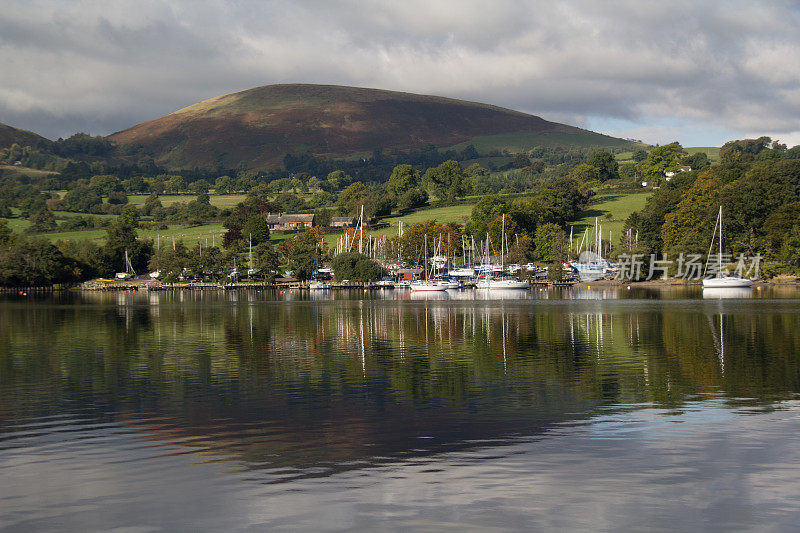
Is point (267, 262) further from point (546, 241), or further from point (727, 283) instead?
point (727, 283)

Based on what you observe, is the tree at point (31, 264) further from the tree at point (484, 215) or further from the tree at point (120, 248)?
the tree at point (484, 215)

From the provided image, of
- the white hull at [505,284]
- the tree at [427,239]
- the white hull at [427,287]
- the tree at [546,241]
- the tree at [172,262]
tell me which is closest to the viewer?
the white hull at [505,284]

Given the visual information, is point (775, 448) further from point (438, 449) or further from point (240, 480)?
point (240, 480)

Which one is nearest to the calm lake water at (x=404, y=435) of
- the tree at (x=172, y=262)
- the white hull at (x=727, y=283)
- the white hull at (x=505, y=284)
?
the white hull at (x=727, y=283)

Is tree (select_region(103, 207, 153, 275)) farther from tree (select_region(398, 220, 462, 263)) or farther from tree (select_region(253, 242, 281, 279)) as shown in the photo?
tree (select_region(398, 220, 462, 263))

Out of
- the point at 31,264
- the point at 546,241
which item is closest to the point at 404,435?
the point at 31,264

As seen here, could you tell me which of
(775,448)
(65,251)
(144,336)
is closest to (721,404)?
(775,448)

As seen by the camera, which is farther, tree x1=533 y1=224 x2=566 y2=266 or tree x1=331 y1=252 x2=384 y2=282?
tree x1=533 y1=224 x2=566 y2=266

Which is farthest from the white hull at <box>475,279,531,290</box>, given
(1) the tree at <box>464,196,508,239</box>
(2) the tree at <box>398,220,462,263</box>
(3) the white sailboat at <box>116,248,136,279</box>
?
(3) the white sailboat at <box>116,248,136,279</box>

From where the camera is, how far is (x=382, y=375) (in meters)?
33.7

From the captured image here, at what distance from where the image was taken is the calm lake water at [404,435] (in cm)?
1510

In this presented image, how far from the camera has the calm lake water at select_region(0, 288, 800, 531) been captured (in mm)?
15102

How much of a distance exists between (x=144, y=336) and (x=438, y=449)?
40704 mm

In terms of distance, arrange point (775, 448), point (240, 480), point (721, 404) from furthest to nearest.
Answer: point (721, 404) < point (775, 448) < point (240, 480)
